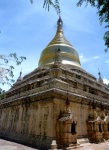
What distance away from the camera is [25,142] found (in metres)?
12.0

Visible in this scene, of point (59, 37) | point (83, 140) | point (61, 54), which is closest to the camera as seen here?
point (83, 140)

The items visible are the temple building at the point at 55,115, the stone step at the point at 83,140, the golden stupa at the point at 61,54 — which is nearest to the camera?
the temple building at the point at 55,115

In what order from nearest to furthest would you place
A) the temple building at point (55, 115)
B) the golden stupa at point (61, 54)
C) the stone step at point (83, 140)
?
1. the temple building at point (55, 115)
2. the stone step at point (83, 140)
3. the golden stupa at point (61, 54)

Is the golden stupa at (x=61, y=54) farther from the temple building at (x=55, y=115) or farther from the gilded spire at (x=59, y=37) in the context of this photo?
the temple building at (x=55, y=115)

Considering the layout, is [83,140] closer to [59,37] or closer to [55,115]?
[55,115]

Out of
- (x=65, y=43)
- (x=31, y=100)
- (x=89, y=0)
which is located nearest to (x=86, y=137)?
(x=31, y=100)

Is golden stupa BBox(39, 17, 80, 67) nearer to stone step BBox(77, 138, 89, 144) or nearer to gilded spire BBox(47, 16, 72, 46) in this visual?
gilded spire BBox(47, 16, 72, 46)

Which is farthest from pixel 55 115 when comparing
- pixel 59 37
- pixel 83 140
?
pixel 59 37

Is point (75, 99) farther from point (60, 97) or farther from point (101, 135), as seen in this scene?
point (101, 135)

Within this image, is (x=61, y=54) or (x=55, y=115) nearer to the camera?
(x=55, y=115)

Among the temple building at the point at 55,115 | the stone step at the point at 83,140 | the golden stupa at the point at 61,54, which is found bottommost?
the stone step at the point at 83,140

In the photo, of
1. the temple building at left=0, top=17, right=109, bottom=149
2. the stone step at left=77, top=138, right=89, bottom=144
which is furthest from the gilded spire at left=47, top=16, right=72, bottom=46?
the stone step at left=77, top=138, right=89, bottom=144

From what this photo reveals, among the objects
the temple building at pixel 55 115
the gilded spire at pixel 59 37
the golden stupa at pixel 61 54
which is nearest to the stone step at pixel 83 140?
the temple building at pixel 55 115

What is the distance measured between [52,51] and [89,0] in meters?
16.6
